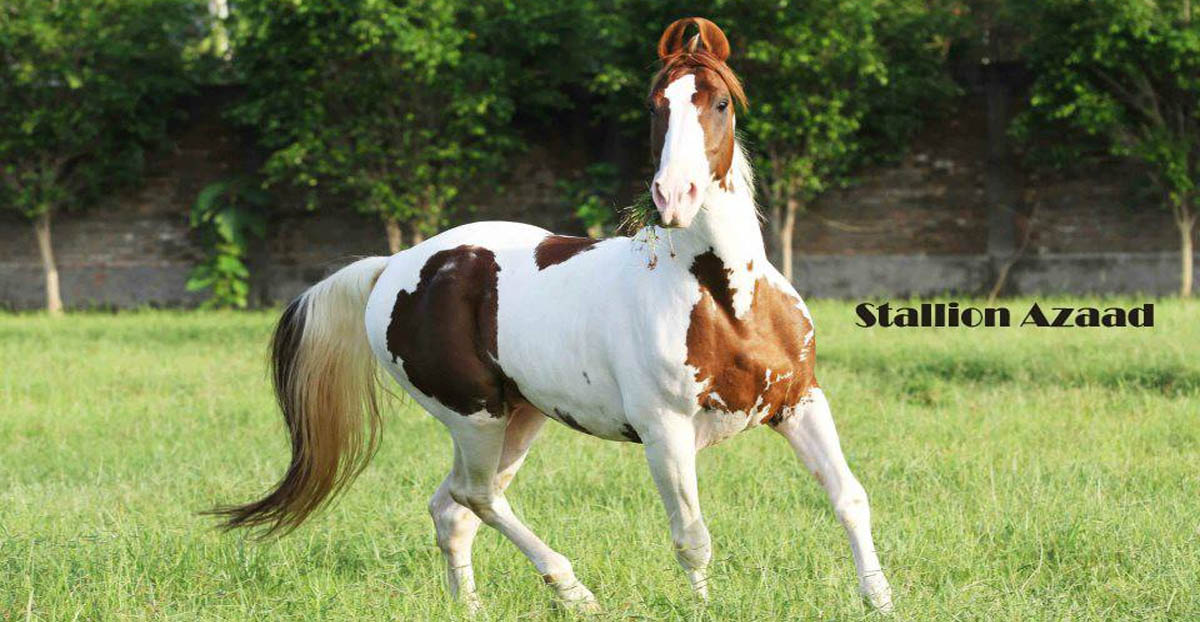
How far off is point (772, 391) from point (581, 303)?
2.03 ft

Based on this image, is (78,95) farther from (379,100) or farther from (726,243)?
(726,243)

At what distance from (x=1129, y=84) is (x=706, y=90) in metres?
14.8

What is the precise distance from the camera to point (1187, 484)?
527 cm

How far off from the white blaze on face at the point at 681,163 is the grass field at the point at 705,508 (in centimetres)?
119

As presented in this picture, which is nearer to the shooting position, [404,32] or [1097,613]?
[1097,613]

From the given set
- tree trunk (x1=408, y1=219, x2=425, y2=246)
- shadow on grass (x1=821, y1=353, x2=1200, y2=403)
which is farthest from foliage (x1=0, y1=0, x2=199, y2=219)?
shadow on grass (x1=821, y1=353, x2=1200, y2=403)

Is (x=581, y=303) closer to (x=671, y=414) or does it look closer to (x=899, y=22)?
(x=671, y=414)

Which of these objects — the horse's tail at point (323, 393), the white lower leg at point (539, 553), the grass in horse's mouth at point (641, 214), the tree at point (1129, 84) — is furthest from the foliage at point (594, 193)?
the grass in horse's mouth at point (641, 214)

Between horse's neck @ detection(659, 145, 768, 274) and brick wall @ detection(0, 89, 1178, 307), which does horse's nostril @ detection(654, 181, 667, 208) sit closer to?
horse's neck @ detection(659, 145, 768, 274)

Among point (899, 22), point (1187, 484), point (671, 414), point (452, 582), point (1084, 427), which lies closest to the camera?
point (671, 414)

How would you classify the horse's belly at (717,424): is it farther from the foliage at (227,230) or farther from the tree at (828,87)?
the foliage at (227,230)

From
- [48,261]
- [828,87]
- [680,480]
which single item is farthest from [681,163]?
[48,261]

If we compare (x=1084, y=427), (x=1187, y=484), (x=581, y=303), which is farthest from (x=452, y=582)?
(x=1084, y=427)

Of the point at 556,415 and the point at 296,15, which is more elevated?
the point at 296,15
